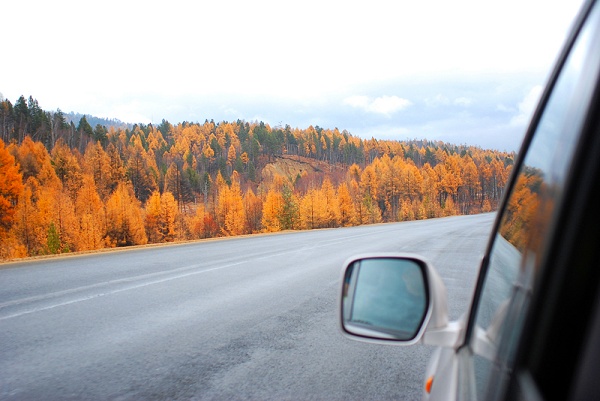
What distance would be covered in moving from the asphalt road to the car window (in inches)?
93.2

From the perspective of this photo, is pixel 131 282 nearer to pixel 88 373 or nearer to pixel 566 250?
pixel 88 373

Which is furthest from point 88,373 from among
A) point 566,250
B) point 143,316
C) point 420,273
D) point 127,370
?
point 566,250

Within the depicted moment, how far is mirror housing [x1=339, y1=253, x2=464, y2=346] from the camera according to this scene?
1.68 metres

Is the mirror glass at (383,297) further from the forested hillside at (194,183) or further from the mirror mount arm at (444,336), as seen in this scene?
the forested hillside at (194,183)

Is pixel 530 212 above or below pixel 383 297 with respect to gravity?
above

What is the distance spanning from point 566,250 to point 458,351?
1.13 meters

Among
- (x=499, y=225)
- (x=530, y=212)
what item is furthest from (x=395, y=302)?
(x=530, y=212)

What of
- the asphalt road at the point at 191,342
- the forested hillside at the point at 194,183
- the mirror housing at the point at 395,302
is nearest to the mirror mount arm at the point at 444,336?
the mirror housing at the point at 395,302

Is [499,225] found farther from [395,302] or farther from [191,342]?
[191,342]

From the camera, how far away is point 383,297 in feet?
6.70

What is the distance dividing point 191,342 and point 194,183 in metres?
97.2

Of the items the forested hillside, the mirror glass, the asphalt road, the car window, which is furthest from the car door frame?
the asphalt road

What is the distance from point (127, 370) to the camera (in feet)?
13.4

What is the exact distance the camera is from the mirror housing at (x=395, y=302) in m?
1.68
